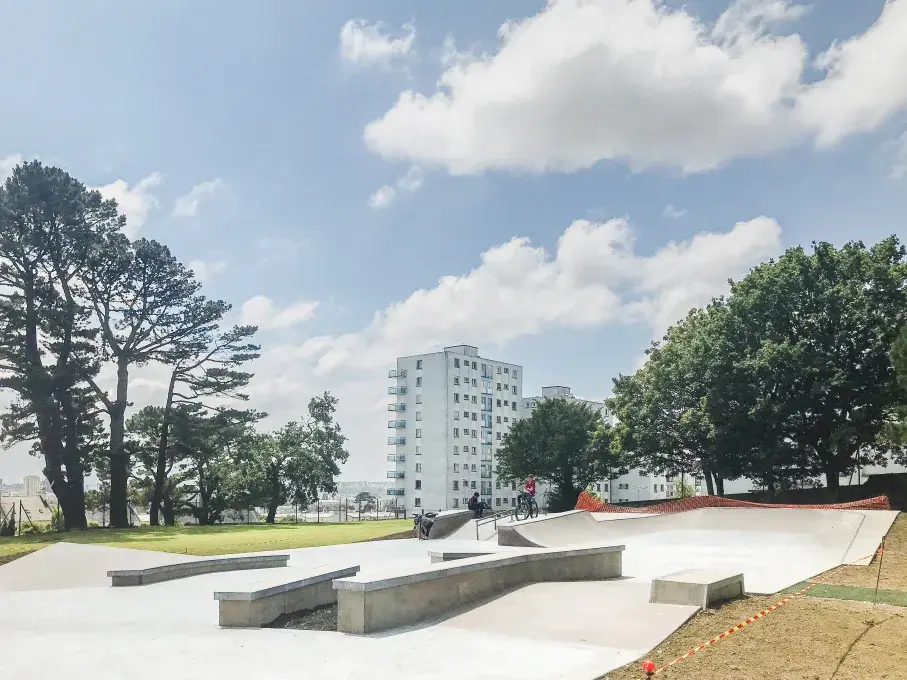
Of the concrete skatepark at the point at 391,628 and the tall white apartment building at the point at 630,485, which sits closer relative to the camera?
the concrete skatepark at the point at 391,628

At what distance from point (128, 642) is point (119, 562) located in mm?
9488

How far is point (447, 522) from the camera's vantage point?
2648 centimetres

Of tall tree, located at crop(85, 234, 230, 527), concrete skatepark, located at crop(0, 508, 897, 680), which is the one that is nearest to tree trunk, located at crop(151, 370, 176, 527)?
tall tree, located at crop(85, 234, 230, 527)

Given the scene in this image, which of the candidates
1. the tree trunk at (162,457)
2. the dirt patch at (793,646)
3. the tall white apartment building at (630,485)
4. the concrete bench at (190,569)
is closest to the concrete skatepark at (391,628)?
the concrete bench at (190,569)

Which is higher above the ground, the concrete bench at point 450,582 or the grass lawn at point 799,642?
the concrete bench at point 450,582

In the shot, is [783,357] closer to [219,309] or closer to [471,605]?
[471,605]

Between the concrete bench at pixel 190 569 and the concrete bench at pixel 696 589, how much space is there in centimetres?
896

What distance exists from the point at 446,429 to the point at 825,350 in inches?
3248

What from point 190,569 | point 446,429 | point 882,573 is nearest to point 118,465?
point 190,569

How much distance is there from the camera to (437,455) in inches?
4454

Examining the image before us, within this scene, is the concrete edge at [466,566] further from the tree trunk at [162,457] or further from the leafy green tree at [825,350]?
the tree trunk at [162,457]

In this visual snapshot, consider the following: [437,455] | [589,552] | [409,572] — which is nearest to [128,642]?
[409,572]

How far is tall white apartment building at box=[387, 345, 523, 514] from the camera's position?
112688 millimetres

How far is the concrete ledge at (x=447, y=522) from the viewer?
25.5 metres
